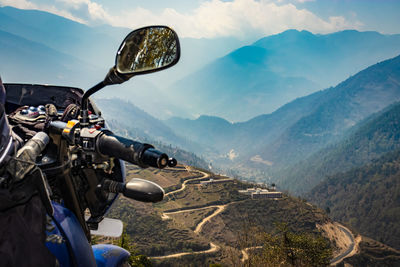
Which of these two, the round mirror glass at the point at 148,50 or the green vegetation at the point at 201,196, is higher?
the round mirror glass at the point at 148,50

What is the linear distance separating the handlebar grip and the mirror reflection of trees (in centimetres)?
42

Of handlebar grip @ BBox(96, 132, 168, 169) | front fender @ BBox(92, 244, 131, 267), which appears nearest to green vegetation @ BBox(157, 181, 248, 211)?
front fender @ BBox(92, 244, 131, 267)

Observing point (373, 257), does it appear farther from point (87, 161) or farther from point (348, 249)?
point (87, 161)

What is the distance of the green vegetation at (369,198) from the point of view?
13838 cm

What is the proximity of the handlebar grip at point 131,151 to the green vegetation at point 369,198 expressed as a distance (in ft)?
486

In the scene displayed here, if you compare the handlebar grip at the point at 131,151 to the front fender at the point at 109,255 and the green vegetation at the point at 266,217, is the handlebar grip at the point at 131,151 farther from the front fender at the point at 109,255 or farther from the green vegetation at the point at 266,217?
the green vegetation at the point at 266,217

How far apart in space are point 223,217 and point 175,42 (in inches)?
3386

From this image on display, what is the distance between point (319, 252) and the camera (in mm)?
38938

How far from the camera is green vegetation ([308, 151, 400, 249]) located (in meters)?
138

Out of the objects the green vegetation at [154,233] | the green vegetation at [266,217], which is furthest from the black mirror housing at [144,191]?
the green vegetation at [266,217]

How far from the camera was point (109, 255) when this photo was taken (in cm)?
230

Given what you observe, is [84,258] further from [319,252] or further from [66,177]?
[319,252]

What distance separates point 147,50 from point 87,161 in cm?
76

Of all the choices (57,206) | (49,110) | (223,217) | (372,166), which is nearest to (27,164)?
(57,206)
